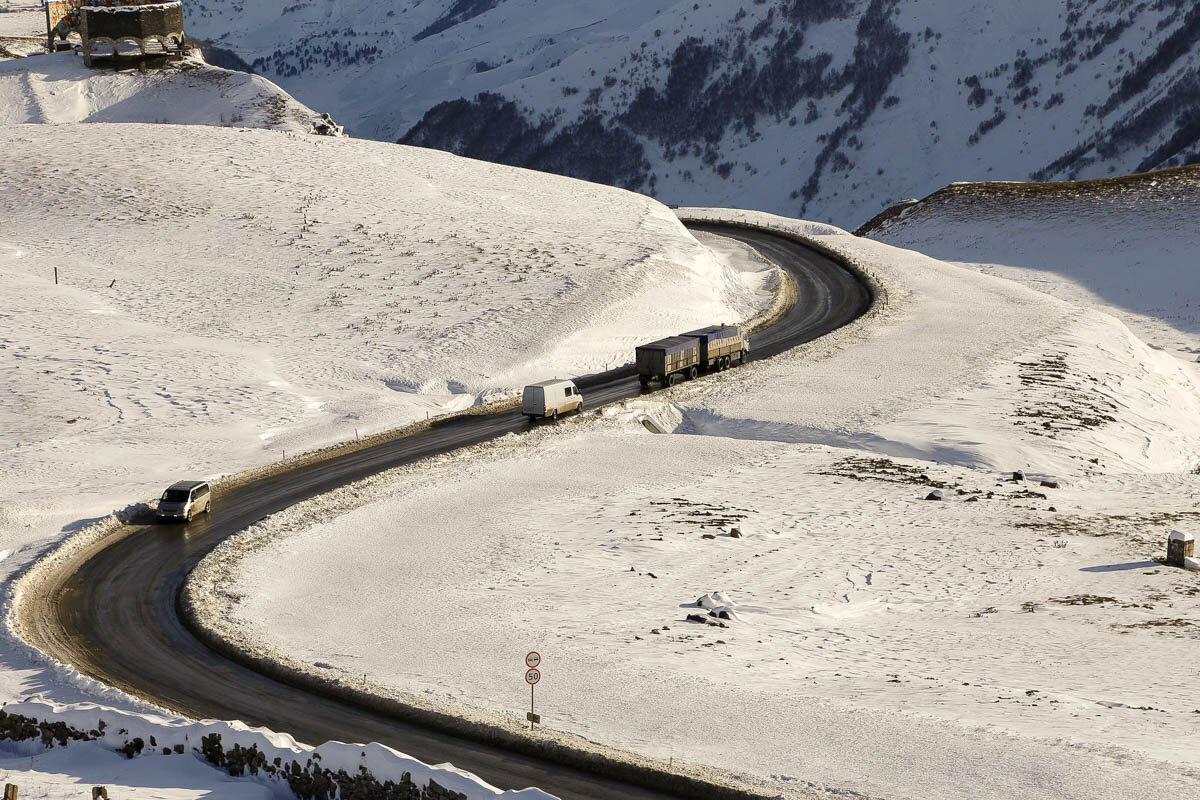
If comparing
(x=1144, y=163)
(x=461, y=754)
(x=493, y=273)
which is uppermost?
(x=1144, y=163)

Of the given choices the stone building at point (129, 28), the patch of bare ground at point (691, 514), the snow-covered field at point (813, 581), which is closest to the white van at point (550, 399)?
the snow-covered field at point (813, 581)

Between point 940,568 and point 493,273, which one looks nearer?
point 940,568

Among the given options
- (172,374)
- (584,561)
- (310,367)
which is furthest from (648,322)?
(584,561)

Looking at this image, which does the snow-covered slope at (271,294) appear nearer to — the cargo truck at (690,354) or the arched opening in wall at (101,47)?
the cargo truck at (690,354)

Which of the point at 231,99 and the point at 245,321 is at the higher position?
the point at 231,99

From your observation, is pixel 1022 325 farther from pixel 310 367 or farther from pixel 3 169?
pixel 3 169

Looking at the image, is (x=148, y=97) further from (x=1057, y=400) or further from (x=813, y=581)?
(x=813, y=581)

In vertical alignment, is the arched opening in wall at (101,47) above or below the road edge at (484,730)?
above

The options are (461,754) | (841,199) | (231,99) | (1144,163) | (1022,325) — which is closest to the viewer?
(461,754)
